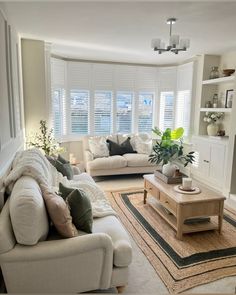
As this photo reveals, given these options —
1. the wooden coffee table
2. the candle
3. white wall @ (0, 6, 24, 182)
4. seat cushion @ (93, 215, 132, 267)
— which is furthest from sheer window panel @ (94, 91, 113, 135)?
seat cushion @ (93, 215, 132, 267)

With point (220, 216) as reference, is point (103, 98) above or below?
above

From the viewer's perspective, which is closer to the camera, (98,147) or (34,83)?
(34,83)

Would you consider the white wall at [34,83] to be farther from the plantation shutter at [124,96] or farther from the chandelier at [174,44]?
the plantation shutter at [124,96]

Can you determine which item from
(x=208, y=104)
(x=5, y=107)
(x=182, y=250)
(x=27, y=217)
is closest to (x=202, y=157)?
(x=208, y=104)

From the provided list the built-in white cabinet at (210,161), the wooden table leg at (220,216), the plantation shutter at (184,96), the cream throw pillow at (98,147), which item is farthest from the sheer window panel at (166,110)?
the wooden table leg at (220,216)

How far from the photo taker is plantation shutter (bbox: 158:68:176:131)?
6.32 meters

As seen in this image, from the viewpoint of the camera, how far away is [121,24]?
132 inches

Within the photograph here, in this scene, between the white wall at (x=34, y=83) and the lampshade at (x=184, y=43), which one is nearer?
the lampshade at (x=184, y=43)

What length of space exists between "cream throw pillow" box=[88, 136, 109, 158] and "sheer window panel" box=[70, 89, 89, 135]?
0.64m

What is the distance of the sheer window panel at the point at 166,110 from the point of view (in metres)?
6.42

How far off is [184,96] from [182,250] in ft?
13.7

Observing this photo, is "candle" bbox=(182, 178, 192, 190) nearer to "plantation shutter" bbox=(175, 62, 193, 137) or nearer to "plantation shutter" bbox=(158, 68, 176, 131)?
"plantation shutter" bbox=(175, 62, 193, 137)

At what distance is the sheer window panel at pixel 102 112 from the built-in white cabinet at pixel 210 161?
7.23 ft

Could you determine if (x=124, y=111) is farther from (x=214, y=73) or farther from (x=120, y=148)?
(x=214, y=73)
